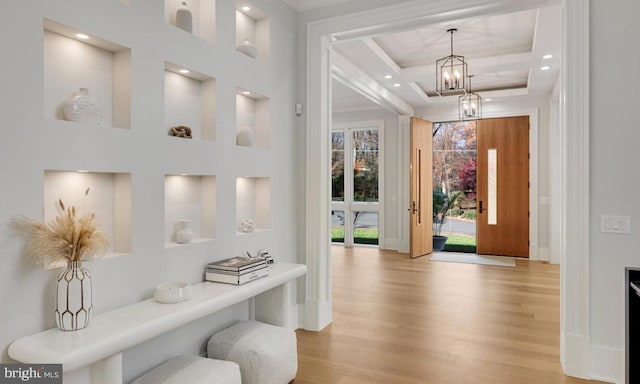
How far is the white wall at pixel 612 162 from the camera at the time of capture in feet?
8.82

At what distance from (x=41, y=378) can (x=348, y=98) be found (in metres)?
6.75

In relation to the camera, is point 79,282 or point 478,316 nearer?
point 79,282

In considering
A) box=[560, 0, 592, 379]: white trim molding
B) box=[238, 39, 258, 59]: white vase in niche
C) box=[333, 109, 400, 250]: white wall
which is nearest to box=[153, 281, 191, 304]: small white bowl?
box=[238, 39, 258, 59]: white vase in niche

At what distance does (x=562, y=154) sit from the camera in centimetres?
296

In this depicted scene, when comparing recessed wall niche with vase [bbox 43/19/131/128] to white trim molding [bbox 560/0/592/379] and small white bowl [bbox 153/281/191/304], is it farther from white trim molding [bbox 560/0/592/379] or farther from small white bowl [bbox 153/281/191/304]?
white trim molding [bbox 560/0/592/379]

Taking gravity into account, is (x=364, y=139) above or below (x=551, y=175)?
above

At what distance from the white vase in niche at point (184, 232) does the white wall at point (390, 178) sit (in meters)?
6.09

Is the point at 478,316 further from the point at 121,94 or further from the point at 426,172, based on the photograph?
the point at 426,172

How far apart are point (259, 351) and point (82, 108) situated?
172 centimetres

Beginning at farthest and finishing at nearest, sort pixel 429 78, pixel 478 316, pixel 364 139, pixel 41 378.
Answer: pixel 364 139 → pixel 429 78 → pixel 478 316 → pixel 41 378

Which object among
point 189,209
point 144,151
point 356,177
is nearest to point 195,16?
point 144,151

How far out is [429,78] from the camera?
6.12 metres

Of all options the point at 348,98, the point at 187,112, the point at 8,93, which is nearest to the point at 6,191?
the point at 8,93

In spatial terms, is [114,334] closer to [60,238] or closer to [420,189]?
[60,238]
